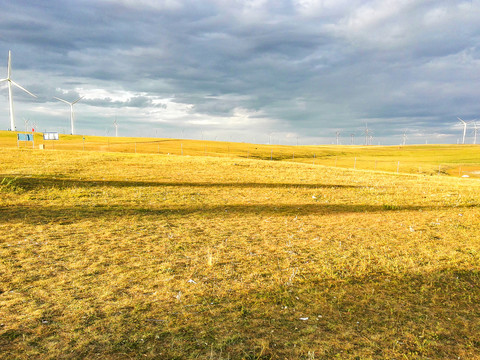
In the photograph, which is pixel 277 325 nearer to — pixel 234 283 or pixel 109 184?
pixel 234 283

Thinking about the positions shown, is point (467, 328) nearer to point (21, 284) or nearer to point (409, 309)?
point (409, 309)

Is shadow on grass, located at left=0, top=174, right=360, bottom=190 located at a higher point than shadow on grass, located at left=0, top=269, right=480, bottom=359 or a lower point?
higher

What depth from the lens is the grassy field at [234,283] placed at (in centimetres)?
564

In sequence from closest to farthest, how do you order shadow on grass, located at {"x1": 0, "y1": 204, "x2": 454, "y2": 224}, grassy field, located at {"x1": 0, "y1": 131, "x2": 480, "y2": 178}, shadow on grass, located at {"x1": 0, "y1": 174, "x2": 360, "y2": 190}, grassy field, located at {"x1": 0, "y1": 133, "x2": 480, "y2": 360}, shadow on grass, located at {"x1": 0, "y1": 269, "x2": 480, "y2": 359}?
1. shadow on grass, located at {"x1": 0, "y1": 269, "x2": 480, "y2": 359}
2. grassy field, located at {"x1": 0, "y1": 133, "x2": 480, "y2": 360}
3. shadow on grass, located at {"x1": 0, "y1": 204, "x2": 454, "y2": 224}
4. shadow on grass, located at {"x1": 0, "y1": 174, "x2": 360, "y2": 190}
5. grassy field, located at {"x1": 0, "y1": 131, "x2": 480, "y2": 178}

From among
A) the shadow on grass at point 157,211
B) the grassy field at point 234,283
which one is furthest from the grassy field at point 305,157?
the grassy field at point 234,283

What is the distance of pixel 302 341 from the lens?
5707mm

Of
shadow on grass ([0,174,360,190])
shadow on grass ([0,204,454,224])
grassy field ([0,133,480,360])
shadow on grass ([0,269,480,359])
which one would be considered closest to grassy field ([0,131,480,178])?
shadow on grass ([0,174,360,190])

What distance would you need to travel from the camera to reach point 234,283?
8188mm

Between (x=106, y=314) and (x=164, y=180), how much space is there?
78.3 feet

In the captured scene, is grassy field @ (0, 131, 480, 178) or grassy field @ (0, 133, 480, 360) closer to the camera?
grassy field @ (0, 133, 480, 360)

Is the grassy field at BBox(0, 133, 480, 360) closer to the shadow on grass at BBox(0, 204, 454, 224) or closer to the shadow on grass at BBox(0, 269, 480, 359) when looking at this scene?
the shadow on grass at BBox(0, 269, 480, 359)

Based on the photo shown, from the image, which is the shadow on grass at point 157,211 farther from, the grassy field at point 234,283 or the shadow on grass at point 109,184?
the shadow on grass at point 109,184

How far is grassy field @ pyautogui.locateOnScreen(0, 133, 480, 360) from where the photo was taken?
18.5ft

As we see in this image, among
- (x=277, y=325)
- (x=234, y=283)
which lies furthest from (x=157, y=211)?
(x=277, y=325)
